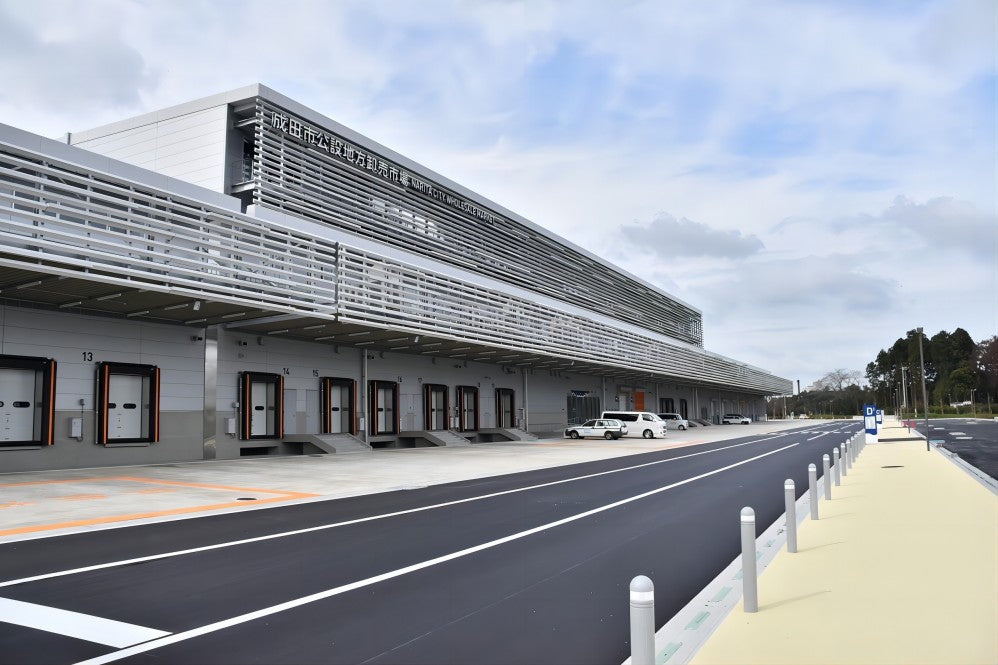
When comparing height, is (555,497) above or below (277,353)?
below

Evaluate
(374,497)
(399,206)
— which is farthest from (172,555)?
(399,206)

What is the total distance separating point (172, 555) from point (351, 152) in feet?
89.2

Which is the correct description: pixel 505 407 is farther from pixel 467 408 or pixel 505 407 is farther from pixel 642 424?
pixel 642 424

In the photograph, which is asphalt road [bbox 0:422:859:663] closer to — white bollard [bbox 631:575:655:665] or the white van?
white bollard [bbox 631:575:655:665]

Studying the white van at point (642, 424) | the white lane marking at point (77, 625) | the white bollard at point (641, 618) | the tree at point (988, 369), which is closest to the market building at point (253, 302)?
the white van at point (642, 424)

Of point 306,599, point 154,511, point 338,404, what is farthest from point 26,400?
point 306,599

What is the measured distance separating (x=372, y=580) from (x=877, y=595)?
481 centimetres

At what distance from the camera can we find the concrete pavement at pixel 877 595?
522 centimetres

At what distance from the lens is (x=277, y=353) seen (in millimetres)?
28094

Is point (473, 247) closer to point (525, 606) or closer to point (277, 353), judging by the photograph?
point (277, 353)

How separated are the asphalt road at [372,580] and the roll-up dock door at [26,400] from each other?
34.9 ft

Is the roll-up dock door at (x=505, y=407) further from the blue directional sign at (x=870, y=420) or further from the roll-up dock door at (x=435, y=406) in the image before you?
the blue directional sign at (x=870, y=420)

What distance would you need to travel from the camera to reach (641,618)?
3.76m

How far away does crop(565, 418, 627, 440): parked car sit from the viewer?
4512 centimetres
